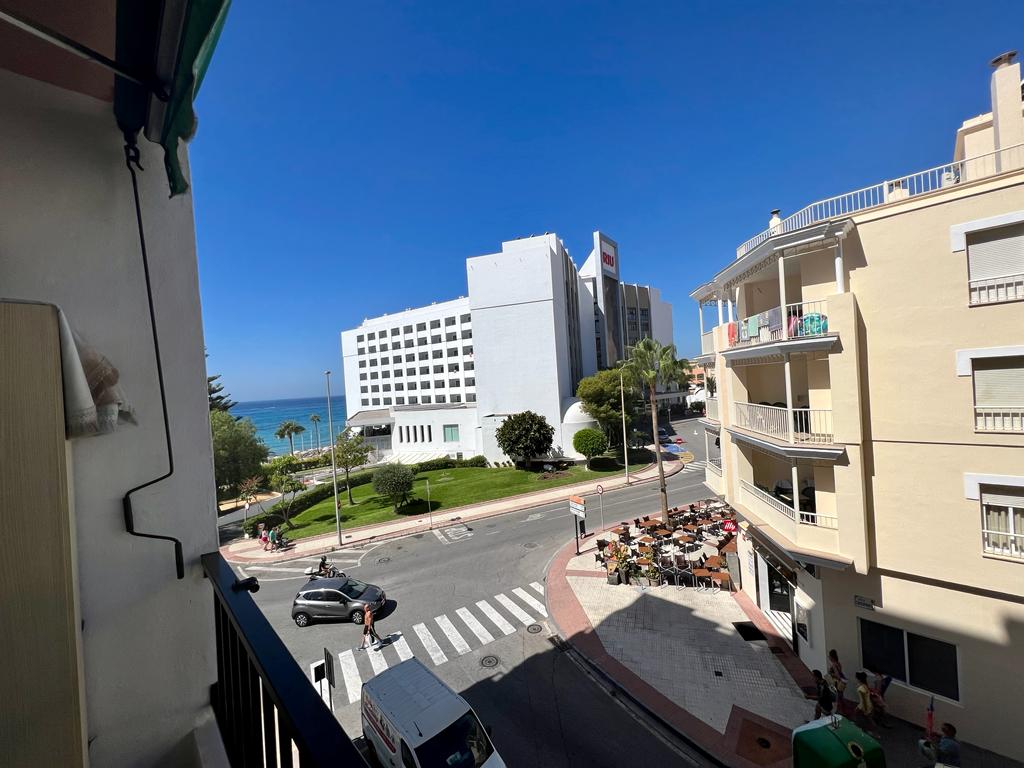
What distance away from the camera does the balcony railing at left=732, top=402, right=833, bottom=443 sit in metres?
9.09

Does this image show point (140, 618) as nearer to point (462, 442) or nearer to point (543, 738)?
point (543, 738)

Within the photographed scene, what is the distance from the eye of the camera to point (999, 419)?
24.1ft

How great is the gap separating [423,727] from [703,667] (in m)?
6.90

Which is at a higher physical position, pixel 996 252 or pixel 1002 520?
pixel 996 252

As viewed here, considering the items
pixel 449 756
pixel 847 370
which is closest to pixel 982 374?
pixel 847 370

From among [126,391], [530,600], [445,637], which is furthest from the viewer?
[530,600]

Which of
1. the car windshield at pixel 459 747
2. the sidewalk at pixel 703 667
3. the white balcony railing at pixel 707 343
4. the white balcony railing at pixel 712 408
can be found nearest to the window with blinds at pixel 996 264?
the white balcony railing at pixel 707 343

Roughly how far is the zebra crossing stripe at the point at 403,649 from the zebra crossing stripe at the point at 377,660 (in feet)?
1.29

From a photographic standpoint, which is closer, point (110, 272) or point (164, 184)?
point (110, 272)

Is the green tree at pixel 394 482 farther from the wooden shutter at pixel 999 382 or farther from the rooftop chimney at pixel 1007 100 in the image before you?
the rooftop chimney at pixel 1007 100

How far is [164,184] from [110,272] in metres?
0.60

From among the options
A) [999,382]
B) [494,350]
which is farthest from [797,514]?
[494,350]

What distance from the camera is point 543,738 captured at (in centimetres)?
821

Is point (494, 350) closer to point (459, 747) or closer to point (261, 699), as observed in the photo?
point (459, 747)
